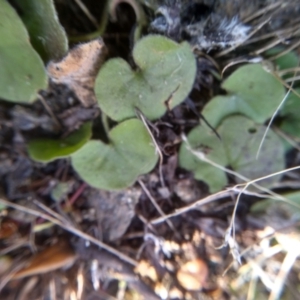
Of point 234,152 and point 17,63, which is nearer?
point 17,63

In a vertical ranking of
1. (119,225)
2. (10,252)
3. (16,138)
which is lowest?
(10,252)

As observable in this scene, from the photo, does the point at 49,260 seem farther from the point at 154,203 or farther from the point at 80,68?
the point at 80,68

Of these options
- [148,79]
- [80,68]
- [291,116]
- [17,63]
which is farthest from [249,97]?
[17,63]

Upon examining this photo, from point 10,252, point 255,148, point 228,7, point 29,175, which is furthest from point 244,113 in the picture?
point 10,252

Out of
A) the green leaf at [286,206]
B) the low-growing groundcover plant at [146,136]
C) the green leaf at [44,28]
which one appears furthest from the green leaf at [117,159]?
the green leaf at [286,206]

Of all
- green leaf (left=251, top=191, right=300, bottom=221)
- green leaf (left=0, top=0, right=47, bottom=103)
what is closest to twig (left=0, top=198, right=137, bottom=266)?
green leaf (left=0, top=0, right=47, bottom=103)

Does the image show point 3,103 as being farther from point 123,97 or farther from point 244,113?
point 244,113

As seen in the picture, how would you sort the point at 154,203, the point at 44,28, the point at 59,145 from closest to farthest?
1. the point at 44,28
2. the point at 59,145
3. the point at 154,203

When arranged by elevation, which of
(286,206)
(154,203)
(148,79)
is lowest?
(154,203)

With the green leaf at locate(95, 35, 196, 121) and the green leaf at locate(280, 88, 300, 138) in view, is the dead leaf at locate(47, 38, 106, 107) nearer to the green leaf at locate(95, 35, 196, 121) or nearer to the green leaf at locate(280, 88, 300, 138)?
the green leaf at locate(95, 35, 196, 121)
